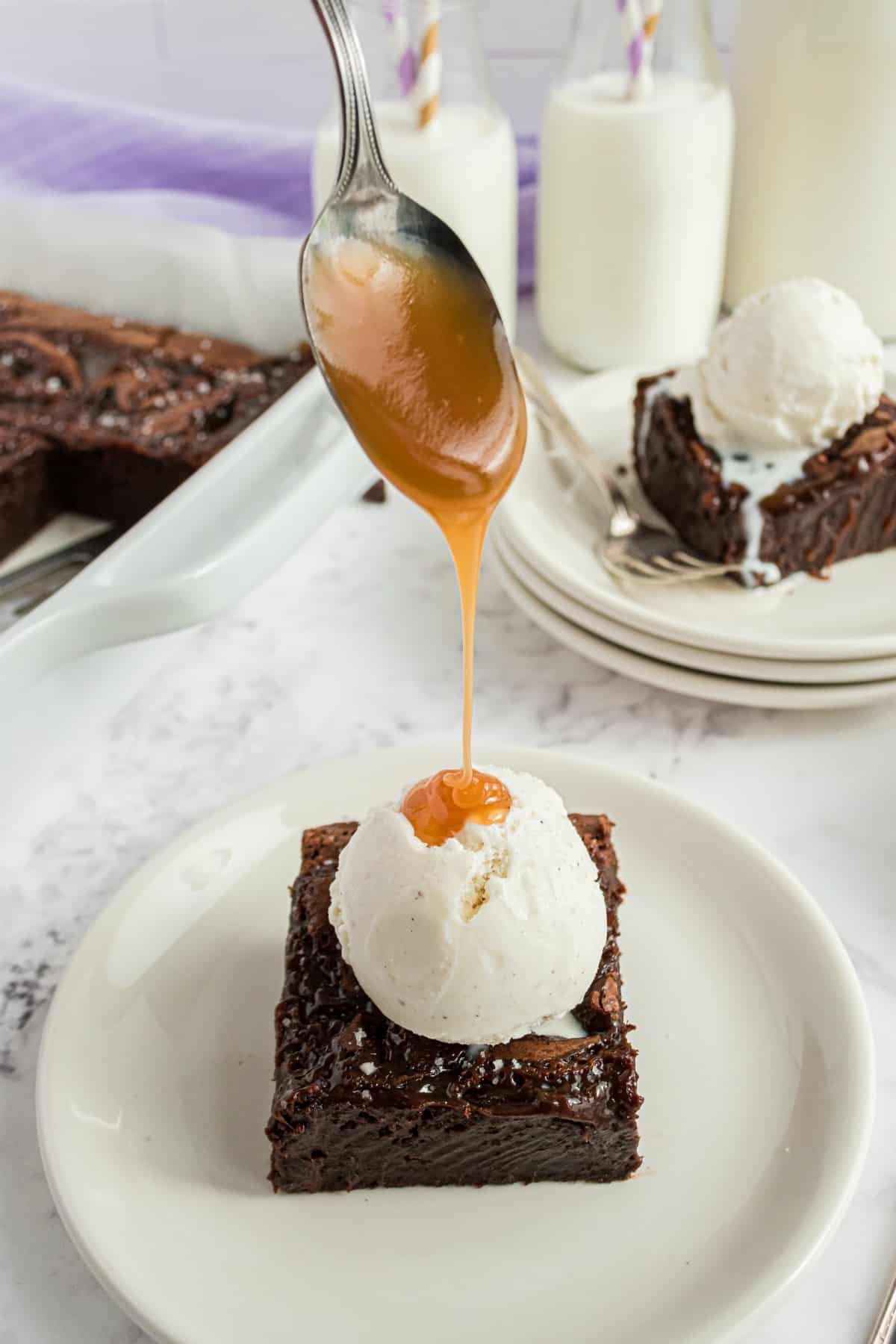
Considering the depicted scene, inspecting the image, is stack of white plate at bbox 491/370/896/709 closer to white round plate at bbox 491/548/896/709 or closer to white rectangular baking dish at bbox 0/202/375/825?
white round plate at bbox 491/548/896/709

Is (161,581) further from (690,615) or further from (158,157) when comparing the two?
(158,157)

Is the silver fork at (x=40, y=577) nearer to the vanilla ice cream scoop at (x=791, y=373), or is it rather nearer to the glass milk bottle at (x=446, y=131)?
the glass milk bottle at (x=446, y=131)

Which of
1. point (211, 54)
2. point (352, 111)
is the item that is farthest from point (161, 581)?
point (211, 54)

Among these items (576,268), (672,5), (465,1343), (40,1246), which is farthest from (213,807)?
(672,5)

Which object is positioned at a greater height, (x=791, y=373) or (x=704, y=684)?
(x=791, y=373)

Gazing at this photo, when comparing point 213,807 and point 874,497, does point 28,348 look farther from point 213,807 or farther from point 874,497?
point 874,497

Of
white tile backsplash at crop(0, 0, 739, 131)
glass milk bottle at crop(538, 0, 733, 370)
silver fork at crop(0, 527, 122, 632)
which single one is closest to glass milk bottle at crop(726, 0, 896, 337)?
glass milk bottle at crop(538, 0, 733, 370)
